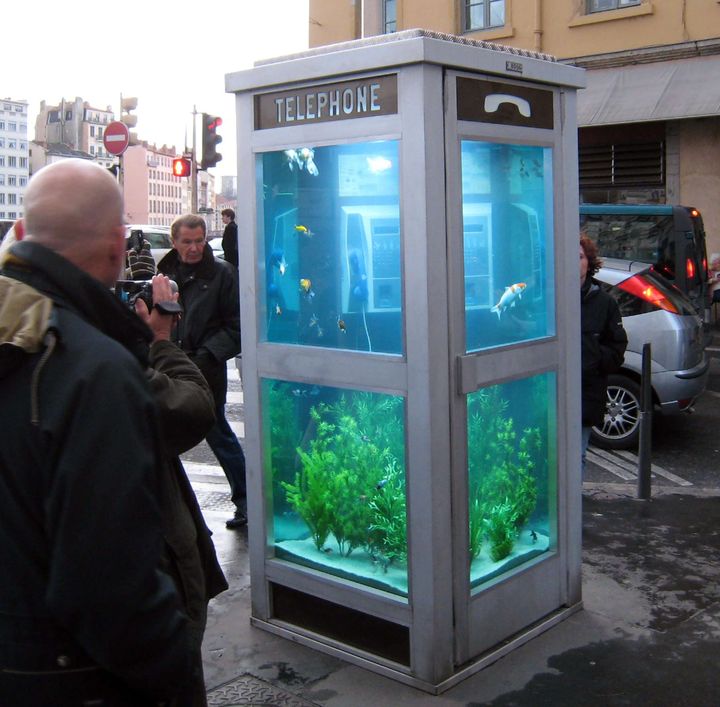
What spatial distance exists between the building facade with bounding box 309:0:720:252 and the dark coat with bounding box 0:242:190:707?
657 inches

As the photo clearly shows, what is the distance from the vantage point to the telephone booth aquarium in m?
3.73

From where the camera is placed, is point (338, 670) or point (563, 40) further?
point (563, 40)

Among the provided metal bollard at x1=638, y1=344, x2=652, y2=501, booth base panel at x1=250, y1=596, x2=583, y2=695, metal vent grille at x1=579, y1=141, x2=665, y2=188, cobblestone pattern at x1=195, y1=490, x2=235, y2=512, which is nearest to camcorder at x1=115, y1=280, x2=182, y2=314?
booth base panel at x1=250, y1=596, x2=583, y2=695

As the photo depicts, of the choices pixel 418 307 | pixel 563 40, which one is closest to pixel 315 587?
pixel 418 307

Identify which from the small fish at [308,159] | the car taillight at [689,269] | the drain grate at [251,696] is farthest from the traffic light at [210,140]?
the drain grate at [251,696]

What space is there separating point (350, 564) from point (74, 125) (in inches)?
5690

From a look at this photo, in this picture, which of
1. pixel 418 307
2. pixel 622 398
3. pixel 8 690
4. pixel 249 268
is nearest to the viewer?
pixel 8 690

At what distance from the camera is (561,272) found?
172 inches

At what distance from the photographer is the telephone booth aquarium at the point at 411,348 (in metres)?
3.73

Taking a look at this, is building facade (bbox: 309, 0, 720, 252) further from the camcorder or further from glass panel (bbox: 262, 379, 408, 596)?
the camcorder

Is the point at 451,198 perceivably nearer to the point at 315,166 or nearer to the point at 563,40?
the point at 315,166

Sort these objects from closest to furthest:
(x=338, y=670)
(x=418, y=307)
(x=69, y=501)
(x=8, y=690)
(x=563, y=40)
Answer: (x=69, y=501) < (x=8, y=690) < (x=418, y=307) < (x=338, y=670) < (x=563, y=40)

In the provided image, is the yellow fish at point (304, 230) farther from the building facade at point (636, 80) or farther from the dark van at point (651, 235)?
the building facade at point (636, 80)

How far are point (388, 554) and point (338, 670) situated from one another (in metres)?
0.51
